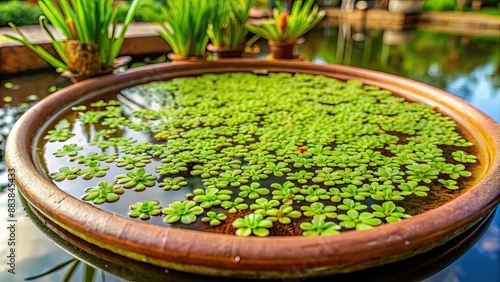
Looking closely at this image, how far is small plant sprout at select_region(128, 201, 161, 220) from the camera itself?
1.69 metres

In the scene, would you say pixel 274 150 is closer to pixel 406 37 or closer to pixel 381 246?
pixel 381 246

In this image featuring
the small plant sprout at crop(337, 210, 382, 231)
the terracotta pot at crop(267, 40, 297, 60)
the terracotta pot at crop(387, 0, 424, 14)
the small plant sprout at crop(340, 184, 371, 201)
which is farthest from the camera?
the terracotta pot at crop(387, 0, 424, 14)

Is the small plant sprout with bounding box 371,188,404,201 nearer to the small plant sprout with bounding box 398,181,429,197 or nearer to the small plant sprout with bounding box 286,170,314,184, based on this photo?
the small plant sprout with bounding box 398,181,429,197

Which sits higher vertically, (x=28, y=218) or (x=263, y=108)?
(x=263, y=108)

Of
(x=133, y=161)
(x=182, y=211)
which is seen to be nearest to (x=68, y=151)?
(x=133, y=161)

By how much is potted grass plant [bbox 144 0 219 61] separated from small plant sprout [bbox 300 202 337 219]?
262cm

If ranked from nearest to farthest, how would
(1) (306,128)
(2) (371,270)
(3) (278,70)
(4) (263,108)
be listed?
(2) (371,270) → (1) (306,128) → (4) (263,108) → (3) (278,70)

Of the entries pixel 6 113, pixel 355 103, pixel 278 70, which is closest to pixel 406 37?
pixel 278 70

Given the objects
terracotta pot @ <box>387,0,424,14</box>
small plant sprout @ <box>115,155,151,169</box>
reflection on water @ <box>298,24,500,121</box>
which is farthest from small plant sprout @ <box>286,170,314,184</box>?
terracotta pot @ <box>387,0,424,14</box>

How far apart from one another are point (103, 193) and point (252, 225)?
2.37ft

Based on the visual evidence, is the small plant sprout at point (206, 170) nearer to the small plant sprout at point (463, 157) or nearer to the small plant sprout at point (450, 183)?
the small plant sprout at point (450, 183)

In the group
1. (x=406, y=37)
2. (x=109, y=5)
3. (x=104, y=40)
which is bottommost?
(x=406, y=37)

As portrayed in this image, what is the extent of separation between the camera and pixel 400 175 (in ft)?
6.70

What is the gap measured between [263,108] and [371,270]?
1.72 meters
